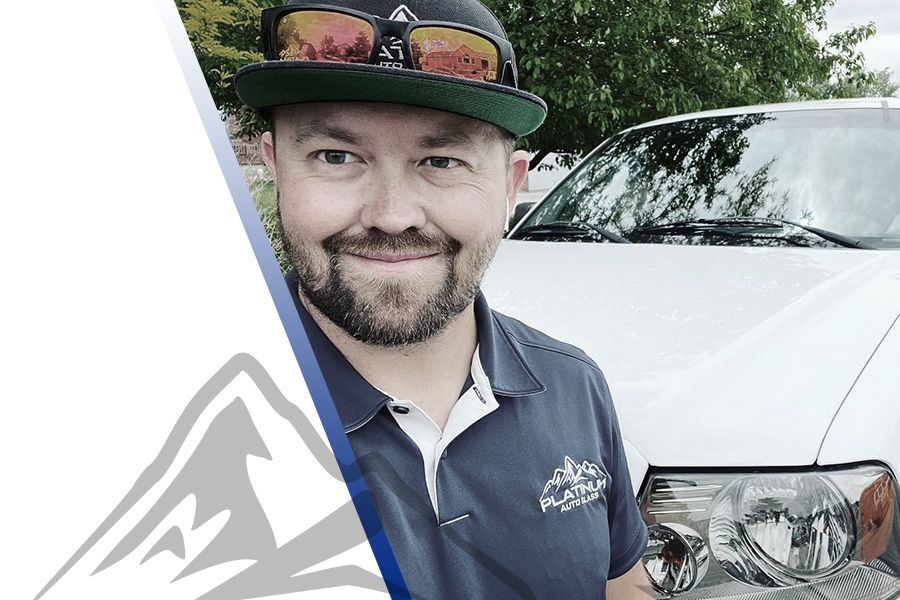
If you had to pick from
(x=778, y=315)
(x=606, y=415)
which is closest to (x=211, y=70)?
(x=778, y=315)

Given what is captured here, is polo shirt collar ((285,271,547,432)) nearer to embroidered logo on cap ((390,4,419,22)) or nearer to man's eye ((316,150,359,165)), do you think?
man's eye ((316,150,359,165))

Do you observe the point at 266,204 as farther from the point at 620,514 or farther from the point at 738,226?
the point at 620,514

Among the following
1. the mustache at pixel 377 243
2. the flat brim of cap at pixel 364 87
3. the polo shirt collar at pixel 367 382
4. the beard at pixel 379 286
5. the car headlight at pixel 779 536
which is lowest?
the car headlight at pixel 779 536

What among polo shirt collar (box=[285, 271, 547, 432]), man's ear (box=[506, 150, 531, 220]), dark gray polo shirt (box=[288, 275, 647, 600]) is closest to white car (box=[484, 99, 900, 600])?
dark gray polo shirt (box=[288, 275, 647, 600])

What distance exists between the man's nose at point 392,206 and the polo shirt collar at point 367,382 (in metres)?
0.14

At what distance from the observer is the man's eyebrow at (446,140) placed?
1.13 meters

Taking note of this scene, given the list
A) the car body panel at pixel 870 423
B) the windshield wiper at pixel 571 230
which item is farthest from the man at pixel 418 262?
the windshield wiper at pixel 571 230

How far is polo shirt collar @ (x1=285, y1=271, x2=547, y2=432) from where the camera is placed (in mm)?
1158

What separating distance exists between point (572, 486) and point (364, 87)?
63cm

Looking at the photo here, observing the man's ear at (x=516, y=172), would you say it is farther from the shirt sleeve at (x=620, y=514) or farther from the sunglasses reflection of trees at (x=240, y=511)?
the sunglasses reflection of trees at (x=240, y=511)

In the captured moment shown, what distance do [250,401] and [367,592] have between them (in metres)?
0.22

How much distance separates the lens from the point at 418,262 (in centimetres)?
Result: 112

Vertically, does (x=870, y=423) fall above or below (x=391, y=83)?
below

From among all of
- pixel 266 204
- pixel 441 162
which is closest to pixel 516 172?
pixel 441 162
